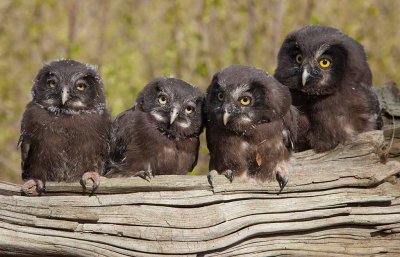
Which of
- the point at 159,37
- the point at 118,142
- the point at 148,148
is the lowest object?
the point at 148,148

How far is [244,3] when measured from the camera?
1180 centimetres

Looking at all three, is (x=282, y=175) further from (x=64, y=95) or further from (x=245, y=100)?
(x=64, y=95)

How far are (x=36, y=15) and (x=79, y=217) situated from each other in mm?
7338

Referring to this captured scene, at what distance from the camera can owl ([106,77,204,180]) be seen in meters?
6.26

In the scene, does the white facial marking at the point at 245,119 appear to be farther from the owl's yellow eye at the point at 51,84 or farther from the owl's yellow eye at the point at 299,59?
the owl's yellow eye at the point at 51,84

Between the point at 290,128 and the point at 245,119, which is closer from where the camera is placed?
the point at 245,119

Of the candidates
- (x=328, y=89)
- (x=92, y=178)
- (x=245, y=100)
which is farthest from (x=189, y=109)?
(x=328, y=89)

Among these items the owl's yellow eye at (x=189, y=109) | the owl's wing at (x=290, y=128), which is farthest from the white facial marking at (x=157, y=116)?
the owl's wing at (x=290, y=128)

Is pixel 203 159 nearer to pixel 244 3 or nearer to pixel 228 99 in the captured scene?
pixel 244 3

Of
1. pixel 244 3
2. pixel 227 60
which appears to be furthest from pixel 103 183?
pixel 244 3

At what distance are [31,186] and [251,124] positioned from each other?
6.19 ft

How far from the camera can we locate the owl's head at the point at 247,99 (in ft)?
19.5

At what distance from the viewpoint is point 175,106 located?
624cm

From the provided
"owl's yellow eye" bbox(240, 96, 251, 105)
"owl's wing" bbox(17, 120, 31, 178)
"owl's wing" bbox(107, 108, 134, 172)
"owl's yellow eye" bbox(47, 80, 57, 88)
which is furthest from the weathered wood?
"owl's yellow eye" bbox(47, 80, 57, 88)
